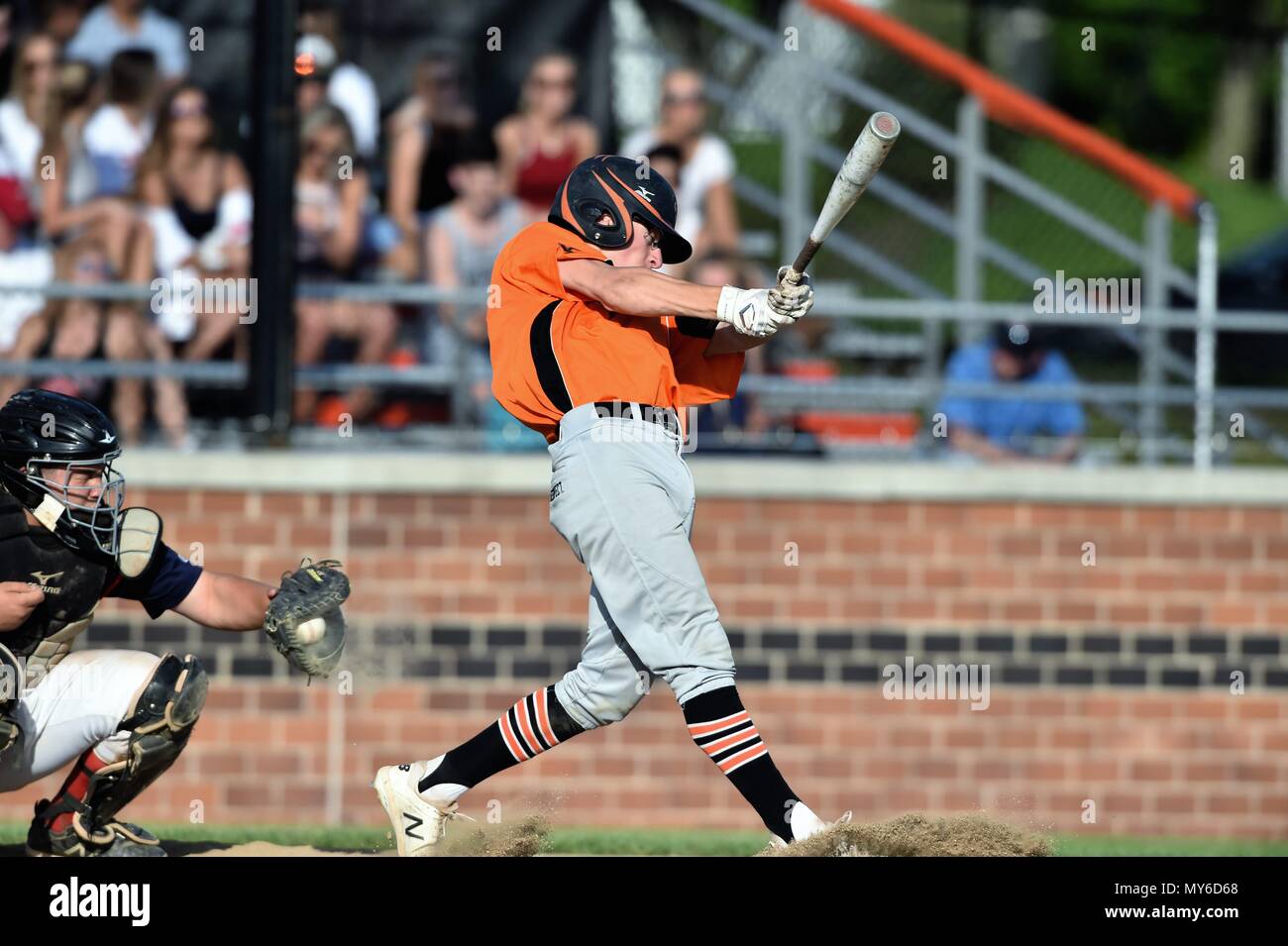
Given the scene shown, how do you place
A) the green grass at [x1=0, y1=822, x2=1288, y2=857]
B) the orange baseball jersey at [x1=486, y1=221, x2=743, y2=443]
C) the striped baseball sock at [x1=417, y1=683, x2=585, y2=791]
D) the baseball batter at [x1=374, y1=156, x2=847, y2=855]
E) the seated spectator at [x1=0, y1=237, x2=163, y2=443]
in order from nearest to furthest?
the baseball batter at [x1=374, y1=156, x2=847, y2=855] → the orange baseball jersey at [x1=486, y1=221, x2=743, y2=443] → the striped baseball sock at [x1=417, y1=683, x2=585, y2=791] → the green grass at [x1=0, y1=822, x2=1288, y2=857] → the seated spectator at [x1=0, y1=237, x2=163, y2=443]

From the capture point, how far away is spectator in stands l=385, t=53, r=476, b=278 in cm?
1002

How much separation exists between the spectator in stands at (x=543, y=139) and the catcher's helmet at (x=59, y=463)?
4554 mm

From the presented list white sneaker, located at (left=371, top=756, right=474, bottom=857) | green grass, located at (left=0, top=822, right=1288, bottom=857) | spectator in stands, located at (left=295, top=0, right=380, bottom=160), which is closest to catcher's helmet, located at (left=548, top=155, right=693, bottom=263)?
white sneaker, located at (left=371, top=756, right=474, bottom=857)

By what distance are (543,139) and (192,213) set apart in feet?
6.09

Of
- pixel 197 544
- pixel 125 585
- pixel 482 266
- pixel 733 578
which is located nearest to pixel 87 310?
pixel 197 544

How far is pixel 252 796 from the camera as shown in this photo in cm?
921

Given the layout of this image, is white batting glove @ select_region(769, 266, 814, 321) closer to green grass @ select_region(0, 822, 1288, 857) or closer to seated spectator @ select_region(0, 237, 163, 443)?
green grass @ select_region(0, 822, 1288, 857)

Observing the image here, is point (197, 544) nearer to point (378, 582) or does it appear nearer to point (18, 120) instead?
point (378, 582)

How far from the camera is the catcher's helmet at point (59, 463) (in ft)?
18.0

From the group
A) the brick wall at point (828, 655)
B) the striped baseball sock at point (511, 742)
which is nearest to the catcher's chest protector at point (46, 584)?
the striped baseball sock at point (511, 742)

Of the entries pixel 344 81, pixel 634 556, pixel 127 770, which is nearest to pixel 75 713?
pixel 127 770

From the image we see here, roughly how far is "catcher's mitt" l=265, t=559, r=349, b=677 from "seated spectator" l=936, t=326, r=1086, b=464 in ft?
16.2

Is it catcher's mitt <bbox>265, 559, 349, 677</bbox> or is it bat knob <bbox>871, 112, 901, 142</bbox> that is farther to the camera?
catcher's mitt <bbox>265, 559, 349, 677</bbox>

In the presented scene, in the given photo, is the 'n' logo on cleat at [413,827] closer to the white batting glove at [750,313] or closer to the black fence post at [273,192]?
the white batting glove at [750,313]
